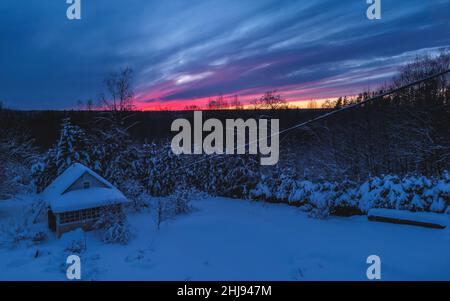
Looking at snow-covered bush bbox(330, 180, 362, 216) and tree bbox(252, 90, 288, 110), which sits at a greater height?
tree bbox(252, 90, 288, 110)

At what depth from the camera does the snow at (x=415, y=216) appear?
10531 millimetres

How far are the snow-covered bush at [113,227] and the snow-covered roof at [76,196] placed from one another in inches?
21.8

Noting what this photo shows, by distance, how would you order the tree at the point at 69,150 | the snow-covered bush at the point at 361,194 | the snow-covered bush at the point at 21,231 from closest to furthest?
1. the snow-covered bush at the point at 21,231
2. the snow-covered bush at the point at 361,194
3. the tree at the point at 69,150

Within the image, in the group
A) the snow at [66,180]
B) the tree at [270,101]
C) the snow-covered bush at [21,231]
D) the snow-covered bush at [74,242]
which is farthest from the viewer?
the tree at [270,101]

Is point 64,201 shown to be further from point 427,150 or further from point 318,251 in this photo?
point 427,150

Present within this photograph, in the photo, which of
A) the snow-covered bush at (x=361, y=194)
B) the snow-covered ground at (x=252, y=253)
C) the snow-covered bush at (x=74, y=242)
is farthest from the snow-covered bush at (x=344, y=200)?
the snow-covered bush at (x=74, y=242)

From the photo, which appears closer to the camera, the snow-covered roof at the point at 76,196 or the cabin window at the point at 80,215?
the snow-covered roof at the point at 76,196

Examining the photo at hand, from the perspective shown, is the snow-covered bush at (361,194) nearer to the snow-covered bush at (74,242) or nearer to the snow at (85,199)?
the snow at (85,199)

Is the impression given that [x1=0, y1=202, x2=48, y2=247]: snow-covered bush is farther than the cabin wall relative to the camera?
No

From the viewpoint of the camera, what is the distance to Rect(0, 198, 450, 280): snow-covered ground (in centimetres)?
754

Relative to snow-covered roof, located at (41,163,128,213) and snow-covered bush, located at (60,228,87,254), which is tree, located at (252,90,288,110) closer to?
snow-covered roof, located at (41,163,128,213)

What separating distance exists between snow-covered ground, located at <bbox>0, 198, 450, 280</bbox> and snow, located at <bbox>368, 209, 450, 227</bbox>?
507 millimetres

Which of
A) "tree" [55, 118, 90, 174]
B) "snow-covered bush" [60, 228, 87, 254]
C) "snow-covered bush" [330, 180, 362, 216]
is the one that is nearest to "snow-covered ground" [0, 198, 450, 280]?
"snow-covered bush" [60, 228, 87, 254]

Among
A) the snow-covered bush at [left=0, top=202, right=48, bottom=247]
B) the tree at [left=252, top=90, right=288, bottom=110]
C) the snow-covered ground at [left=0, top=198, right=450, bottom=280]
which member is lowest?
the snow-covered bush at [left=0, top=202, right=48, bottom=247]
